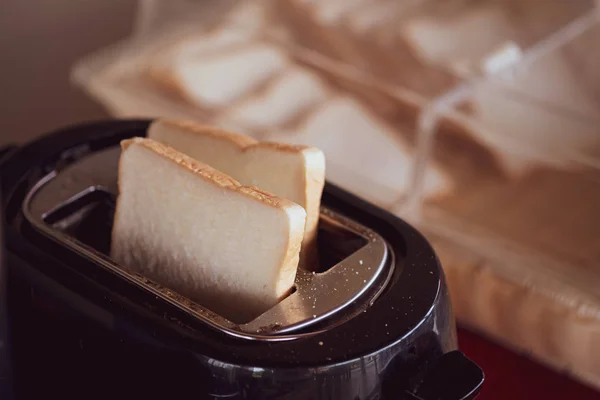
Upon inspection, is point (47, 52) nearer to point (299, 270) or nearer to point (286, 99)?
point (286, 99)

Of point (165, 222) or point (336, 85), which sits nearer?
point (165, 222)

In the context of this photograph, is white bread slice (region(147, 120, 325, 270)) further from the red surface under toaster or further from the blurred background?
the blurred background

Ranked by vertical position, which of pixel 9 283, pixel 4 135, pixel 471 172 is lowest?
pixel 4 135

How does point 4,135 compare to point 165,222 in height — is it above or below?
below

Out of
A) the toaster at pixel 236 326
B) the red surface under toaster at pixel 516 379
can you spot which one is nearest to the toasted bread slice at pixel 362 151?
the red surface under toaster at pixel 516 379

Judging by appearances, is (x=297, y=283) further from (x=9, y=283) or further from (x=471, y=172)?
(x=471, y=172)

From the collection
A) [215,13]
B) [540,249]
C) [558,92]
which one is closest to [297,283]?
[540,249]

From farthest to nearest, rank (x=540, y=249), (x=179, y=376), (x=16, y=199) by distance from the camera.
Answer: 1. (x=540, y=249)
2. (x=16, y=199)
3. (x=179, y=376)

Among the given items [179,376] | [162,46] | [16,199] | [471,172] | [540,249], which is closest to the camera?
[179,376]
